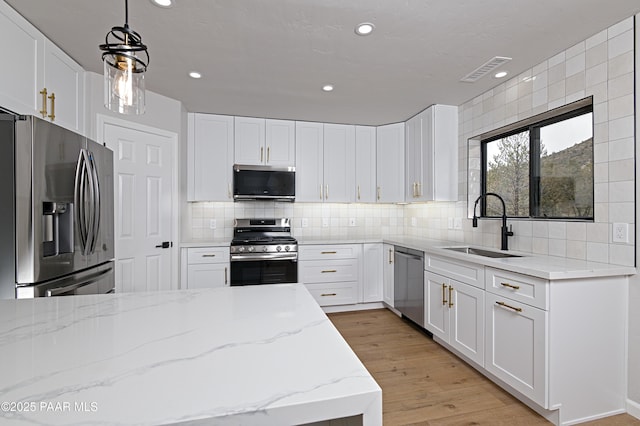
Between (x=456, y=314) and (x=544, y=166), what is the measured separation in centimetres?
140

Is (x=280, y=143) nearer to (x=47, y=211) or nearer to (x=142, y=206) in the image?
(x=142, y=206)

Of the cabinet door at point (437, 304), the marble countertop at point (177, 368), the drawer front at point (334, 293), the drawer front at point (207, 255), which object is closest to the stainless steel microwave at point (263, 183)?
the drawer front at point (207, 255)

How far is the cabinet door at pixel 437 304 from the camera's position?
9.07 feet

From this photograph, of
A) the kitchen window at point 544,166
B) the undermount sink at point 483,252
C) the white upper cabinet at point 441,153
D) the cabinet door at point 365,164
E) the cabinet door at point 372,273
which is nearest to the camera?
the kitchen window at point 544,166

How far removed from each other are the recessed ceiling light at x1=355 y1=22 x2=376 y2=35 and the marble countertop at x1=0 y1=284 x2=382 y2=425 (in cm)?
174

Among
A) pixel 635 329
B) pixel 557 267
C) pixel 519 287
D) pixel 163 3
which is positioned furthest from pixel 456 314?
pixel 163 3

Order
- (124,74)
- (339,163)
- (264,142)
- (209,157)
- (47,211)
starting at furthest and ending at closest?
(339,163) → (264,142) → (209,157) → (47,211) → (124,74)

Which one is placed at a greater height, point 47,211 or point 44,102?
point 44,102

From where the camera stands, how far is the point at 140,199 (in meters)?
3.01

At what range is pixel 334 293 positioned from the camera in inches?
151

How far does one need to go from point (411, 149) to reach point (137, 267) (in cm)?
319

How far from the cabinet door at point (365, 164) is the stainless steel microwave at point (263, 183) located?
0.88m

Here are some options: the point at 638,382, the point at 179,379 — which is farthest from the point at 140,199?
the point at 638,382

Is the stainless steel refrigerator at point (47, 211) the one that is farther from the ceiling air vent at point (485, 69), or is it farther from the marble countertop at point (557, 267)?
the ceiling air vent at point (485, 69)
